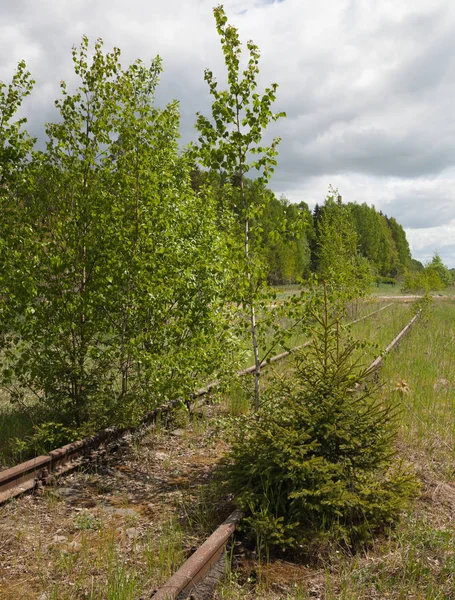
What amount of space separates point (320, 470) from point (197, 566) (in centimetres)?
128

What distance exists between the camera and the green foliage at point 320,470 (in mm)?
4242

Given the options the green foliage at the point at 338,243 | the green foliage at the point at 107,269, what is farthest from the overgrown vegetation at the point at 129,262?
the green foliage at the point at 338,243

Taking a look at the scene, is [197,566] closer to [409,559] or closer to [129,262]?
[409,559]

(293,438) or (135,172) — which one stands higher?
(135,172)

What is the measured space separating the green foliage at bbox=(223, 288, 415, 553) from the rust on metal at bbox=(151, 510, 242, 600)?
284 millimetres

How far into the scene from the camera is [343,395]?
15.4ft

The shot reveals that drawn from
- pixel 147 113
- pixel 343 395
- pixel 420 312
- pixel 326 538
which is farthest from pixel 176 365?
pixel 420 312

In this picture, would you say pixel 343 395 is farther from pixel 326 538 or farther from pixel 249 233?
pixel 249 233

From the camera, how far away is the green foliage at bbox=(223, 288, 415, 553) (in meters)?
4.24

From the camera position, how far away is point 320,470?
4270 millimetres

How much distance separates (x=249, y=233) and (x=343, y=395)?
2410mm

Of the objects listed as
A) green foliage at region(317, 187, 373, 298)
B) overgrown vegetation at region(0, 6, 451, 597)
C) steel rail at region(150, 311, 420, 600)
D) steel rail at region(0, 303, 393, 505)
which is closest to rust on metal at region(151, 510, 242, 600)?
steel rail at region(150, 311, 420, 600)

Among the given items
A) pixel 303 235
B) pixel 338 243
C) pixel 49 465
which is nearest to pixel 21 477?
pixel 49 465

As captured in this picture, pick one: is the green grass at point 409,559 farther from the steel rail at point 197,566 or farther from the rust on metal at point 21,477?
the rust on metal at point 21,477
